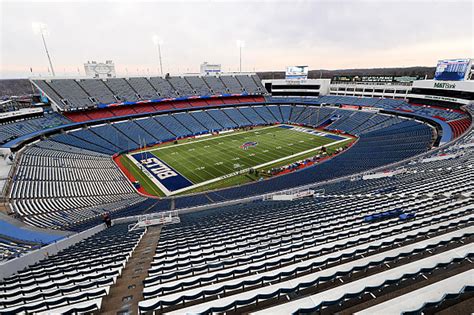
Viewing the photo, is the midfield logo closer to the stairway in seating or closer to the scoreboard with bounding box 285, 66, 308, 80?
the scoreboard with bounding box 285, 66, 308, 80

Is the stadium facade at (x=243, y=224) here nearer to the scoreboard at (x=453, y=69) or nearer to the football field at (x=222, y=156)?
the scoreboard at (x=453, y=69)

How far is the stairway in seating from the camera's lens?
289 inches

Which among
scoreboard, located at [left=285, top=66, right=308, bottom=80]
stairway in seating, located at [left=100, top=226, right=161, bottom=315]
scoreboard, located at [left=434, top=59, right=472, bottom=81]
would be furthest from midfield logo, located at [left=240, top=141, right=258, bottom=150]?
stairway in seating, located at [left=100, top=226, right=161, bottom=315]

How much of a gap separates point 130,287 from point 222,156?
126 feet

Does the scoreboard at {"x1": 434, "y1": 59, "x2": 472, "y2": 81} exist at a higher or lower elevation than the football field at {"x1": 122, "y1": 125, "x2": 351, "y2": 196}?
higher

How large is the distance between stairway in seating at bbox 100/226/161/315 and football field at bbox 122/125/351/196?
73.7 ft

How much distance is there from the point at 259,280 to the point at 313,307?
76.0 inches

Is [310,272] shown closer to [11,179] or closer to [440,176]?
[440,176]

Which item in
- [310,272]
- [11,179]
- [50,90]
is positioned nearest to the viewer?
[310,272]

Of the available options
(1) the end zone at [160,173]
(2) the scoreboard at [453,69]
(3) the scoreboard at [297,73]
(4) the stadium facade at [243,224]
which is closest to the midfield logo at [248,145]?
(4) the stadium facade at [243,224]

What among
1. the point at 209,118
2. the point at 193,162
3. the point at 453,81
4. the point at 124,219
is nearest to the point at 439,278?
the point at 124,219

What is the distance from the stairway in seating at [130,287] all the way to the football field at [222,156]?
22450mm

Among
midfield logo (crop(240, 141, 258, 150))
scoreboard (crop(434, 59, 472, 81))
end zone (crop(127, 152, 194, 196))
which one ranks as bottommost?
end zone (crop(127, 152, 194, 196))

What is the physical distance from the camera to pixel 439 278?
21.4ft
